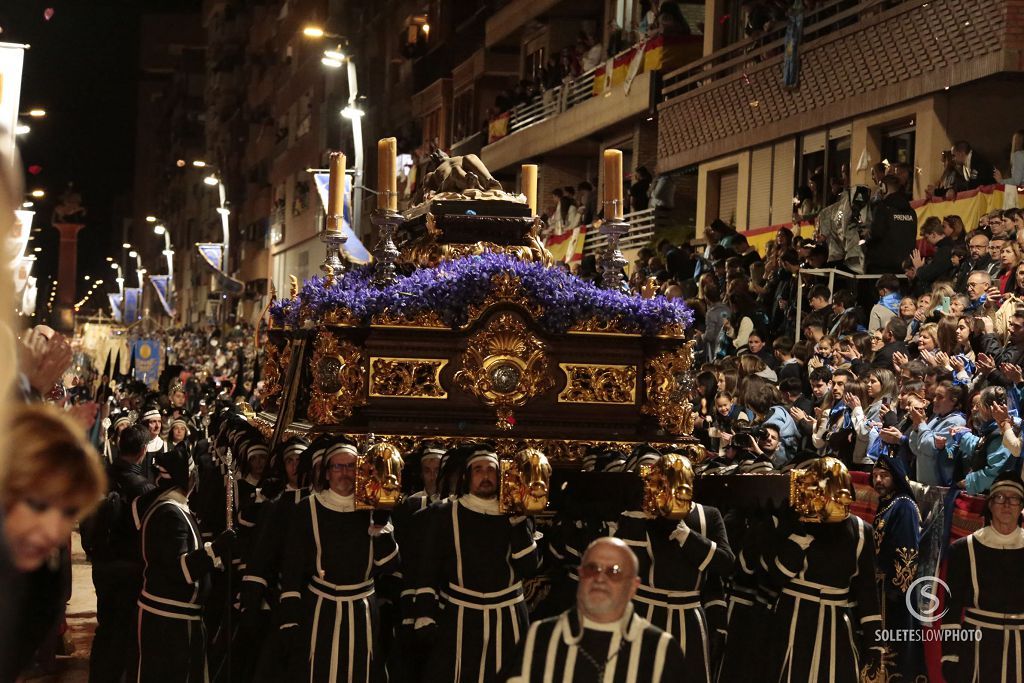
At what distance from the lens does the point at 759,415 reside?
13656 millimetres

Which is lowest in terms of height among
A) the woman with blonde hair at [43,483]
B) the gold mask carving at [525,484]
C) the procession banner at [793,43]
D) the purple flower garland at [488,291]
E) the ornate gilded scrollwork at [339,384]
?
the gold mask carving at [525,484]

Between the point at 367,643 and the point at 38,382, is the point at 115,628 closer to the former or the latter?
the point at 367,643

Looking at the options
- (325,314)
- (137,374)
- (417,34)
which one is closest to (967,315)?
(325,314)

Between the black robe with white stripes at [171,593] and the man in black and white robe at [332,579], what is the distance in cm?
65

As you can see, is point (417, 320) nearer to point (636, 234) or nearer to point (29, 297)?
point (29, 297)

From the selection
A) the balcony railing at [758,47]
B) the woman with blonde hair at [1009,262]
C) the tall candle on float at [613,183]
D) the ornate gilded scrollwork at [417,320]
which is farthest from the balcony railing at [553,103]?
the ornate gilded scrollwork at [417,320]

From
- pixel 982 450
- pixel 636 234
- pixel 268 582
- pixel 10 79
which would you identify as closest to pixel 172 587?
pixel 268 582

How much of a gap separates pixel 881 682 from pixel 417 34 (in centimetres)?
3947

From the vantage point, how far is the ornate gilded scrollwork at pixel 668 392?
9.96 meters

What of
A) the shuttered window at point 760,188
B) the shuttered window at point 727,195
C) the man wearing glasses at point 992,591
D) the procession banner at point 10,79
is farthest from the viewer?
the shuttered window at point 727,195

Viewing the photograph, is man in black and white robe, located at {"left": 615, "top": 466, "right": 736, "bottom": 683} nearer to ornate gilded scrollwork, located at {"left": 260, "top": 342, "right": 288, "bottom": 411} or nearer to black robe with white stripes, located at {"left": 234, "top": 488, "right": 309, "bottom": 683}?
black robe with white stripes, located at {"left": 234, "top": 488, "right": 309, "bottom": 683}

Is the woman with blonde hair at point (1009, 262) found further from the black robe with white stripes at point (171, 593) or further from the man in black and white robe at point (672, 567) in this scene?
the black robe with white stripes at point (171, 593)

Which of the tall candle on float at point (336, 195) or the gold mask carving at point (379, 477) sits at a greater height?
the tall candle on float at point (336, 195)

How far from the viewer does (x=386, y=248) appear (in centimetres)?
1046
